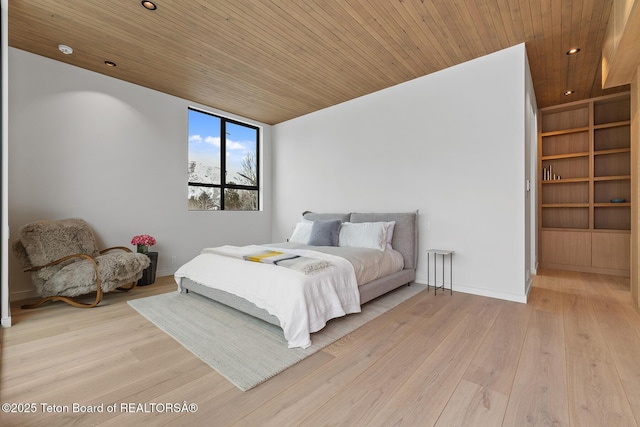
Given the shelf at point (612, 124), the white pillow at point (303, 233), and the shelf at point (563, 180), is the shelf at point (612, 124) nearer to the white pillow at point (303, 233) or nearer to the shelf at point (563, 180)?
the shelf at point (563, 180)

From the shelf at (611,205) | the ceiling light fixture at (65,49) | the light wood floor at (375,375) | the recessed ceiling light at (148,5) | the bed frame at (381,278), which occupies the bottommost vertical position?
the light wood floor at (375,375)

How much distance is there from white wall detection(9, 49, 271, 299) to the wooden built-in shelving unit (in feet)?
19.4

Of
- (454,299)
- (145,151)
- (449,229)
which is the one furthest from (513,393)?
(145,151)

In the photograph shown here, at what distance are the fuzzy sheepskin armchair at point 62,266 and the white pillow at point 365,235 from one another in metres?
2.52

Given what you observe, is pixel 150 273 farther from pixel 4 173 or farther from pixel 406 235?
pixel 406 235

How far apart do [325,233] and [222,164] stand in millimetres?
2588

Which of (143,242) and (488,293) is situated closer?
(488,293)

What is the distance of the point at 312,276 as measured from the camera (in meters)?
2.46

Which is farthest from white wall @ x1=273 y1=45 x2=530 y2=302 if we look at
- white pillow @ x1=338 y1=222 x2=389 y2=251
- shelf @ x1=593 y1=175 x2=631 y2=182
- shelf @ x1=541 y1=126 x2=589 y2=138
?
shelf @ x1=541 y1=126 x2=589 y2=138

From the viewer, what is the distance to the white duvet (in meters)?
2.25

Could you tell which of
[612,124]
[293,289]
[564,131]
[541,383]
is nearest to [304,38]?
[293,289]

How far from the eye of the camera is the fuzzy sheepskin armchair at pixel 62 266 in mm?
2984

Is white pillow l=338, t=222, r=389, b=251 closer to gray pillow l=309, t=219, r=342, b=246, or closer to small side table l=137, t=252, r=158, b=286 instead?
gray pillow l=309, t=219, r=342, b=246

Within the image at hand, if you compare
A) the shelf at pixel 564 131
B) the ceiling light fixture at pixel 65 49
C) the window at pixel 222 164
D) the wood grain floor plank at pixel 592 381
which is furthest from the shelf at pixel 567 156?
the ceiling light fixture at pixel 65 49
